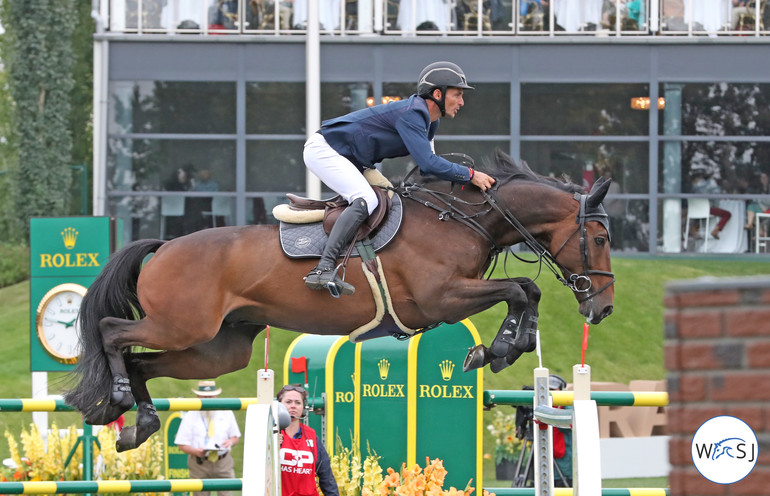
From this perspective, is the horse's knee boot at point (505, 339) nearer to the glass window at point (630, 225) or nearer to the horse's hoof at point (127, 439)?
the horse's hoof at point (127, 439)

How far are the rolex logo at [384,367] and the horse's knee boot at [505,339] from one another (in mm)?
1730

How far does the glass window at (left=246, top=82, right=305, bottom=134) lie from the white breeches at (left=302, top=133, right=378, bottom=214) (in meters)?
11.8

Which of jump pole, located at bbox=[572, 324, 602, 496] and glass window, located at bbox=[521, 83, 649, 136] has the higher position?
glass window, located at bbox=[521, 83, 649, 136]

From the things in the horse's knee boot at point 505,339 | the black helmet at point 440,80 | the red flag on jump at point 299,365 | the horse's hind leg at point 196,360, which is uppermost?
the black helmet at point 440,80

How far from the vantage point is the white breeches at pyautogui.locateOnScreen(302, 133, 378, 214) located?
522 cm

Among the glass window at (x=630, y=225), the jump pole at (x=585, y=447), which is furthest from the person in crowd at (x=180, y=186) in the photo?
the jump pole at (x=585, y=447)

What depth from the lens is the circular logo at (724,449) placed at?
2.06 metres

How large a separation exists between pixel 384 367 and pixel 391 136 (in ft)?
6.34

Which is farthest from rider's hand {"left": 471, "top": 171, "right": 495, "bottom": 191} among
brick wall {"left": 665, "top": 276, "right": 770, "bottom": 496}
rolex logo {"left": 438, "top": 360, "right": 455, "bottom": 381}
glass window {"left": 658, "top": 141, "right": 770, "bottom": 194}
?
glass window {"left": 658, "top": 141, "right": 770, "bottom": 194}

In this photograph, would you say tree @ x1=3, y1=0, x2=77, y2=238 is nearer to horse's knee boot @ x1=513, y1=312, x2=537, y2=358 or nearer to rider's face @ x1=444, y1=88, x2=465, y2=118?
rider's face @ x1=444, y1=88, x2=465, y2=118

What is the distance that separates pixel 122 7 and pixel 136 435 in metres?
12.7

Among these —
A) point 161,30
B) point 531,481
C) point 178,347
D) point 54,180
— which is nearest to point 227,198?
point 161,30

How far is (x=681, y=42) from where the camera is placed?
56.0 feet

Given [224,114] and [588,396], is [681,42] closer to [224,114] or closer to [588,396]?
[224,114]
